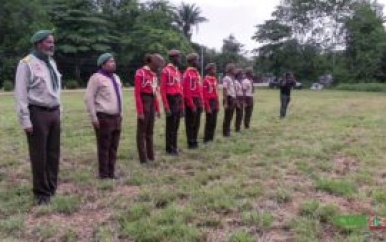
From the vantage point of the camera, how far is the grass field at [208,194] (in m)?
4.64

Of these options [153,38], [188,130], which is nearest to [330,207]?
[188,130]

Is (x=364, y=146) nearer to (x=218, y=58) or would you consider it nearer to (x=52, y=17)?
(x=52, y=17)

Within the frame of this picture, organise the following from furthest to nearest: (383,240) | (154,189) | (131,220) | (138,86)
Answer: (138,86) < (154,189) < (131,220) < (383,240)

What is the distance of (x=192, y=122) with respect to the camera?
9422 mm

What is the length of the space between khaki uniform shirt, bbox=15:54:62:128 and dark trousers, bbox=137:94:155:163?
89.6 inches

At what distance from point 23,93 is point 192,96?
170 inches

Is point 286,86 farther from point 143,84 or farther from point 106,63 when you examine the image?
point 106,63

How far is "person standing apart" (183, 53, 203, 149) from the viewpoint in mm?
9219

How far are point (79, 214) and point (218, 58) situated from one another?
74.7m

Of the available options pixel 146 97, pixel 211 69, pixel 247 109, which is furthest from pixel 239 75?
pixel 146 97

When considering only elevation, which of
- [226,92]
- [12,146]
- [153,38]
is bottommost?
[12,146]

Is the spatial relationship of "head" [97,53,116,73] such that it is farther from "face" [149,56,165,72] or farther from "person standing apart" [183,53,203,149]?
"person standing apart" [183,53,203,149]

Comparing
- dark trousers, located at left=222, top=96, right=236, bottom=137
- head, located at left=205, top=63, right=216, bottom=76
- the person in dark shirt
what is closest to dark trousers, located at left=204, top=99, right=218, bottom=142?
head, located at left=205, top=63, right=216, bottom=76

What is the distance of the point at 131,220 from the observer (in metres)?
4.96
